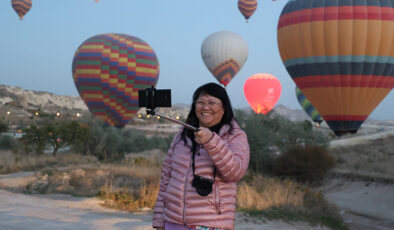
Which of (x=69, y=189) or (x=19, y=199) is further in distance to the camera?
(x=69, y=189)

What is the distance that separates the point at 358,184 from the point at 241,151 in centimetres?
1525

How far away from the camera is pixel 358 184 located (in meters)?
16.6

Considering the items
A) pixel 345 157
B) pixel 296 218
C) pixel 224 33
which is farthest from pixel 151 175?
pixel 224 33

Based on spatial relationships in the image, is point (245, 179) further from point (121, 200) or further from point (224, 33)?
point (224, 33)

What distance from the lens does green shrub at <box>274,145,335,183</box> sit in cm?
1588

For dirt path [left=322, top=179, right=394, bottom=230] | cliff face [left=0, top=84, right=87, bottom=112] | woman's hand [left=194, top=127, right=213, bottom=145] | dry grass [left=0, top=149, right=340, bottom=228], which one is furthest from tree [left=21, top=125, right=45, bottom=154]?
cliff face [left=0, top=84, right=87, bottom=112]

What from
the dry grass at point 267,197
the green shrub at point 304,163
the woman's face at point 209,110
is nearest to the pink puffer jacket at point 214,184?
the woman's face at point 209,110

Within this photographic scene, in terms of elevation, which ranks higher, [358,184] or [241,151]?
[241,151]

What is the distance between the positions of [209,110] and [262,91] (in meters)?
34.4

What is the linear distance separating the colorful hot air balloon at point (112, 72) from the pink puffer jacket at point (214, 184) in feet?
77.1

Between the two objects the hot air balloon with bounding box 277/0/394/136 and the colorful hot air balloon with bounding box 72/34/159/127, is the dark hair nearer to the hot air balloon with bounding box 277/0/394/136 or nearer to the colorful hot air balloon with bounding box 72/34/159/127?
the hot air balloon with bounding box 277/0/394/136

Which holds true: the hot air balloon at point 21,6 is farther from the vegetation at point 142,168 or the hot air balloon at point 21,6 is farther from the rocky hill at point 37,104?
the rocky hill at point 37,104

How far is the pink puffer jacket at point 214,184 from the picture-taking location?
265cm

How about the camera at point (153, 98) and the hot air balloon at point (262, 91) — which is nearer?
the camera at point (153, 98)
